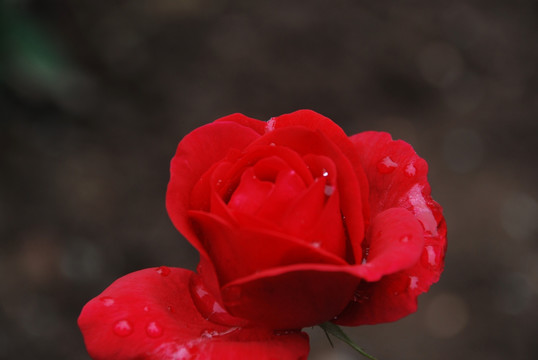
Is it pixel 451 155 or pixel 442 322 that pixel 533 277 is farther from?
pixel 451 155

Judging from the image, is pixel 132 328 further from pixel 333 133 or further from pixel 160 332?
pixel 333 133

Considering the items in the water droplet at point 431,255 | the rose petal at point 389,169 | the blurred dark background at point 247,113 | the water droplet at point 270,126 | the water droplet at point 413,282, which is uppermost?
the water droplet at point 270,126

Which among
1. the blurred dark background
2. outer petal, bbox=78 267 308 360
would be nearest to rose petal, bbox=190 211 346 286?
outer petal, bbox=78 267 308 360

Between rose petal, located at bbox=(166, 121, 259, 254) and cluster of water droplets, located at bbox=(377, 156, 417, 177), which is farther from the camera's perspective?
cluster of water droplets, located at bbox=(377, 156, 417, 177)

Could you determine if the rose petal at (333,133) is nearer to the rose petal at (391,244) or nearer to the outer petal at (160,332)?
the rose petal at (391,244)

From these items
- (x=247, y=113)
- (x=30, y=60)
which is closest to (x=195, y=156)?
(x=247, y=113)

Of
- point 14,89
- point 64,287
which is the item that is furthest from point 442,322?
point 14,89

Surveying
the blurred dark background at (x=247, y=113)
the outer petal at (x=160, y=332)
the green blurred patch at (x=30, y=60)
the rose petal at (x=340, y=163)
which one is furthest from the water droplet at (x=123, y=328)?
the green blurred patch at (x=30, y=60)

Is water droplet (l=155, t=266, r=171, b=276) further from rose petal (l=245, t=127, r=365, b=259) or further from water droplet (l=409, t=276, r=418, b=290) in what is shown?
water droplet (l=409, t=276, r=418, b=290)
